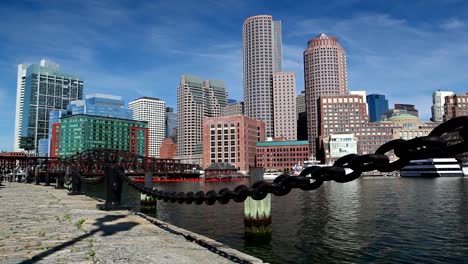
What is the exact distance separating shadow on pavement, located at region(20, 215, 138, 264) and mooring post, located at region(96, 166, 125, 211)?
106 inches

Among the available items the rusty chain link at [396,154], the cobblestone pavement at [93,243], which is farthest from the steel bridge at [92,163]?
the rusty chain link at [396,154]

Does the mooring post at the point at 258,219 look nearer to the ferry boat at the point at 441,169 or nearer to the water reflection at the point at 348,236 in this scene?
the water reflection at the point at 348,236

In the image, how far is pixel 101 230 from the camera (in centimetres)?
1093

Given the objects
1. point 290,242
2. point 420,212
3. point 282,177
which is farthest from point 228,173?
point 282,177

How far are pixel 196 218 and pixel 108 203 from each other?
13.0 m

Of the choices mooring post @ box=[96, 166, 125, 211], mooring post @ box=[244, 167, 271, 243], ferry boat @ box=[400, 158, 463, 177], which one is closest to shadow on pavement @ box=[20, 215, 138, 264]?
mooring post @ box=[96, 166, 125, 211]

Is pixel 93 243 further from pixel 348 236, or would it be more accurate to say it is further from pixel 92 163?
pixel 92 163

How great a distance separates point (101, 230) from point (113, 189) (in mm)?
6808

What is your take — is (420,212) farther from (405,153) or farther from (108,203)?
(405,153)

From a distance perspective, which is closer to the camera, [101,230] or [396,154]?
[396,154]

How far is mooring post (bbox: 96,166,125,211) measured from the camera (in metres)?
17.1

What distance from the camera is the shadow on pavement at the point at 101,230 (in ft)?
24.4

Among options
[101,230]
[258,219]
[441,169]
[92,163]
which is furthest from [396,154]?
[441,169]

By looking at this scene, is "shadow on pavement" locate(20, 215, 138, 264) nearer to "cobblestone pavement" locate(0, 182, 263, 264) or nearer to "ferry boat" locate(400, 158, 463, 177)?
"cobblestone pavement" locate(0, 182, 263, 264)
